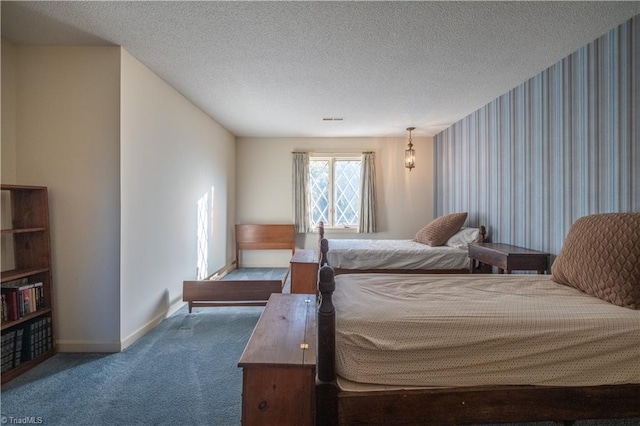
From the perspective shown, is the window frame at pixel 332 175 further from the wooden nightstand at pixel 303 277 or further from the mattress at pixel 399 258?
the wooden nightstand at pixel 303 277

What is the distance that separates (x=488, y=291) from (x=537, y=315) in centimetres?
42

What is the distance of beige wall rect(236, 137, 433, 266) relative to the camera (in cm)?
519

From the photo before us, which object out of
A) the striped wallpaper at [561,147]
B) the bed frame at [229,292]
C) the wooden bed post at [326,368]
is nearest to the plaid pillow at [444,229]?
the striped wallpaper at [561,147]

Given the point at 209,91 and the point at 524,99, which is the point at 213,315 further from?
the point at 524,99

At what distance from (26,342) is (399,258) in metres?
3.10

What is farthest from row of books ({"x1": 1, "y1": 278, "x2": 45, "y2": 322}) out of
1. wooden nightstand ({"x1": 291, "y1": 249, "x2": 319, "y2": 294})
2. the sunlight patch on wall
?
wooden nightstand ({"x1": 291, "y1": 249, "x2": 319, "y2": 294})

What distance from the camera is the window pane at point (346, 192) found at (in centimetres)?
524

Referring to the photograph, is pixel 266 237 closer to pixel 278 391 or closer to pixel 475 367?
pixel 278 391

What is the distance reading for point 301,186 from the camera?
5145 millimetres

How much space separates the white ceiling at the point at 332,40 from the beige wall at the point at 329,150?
190cm

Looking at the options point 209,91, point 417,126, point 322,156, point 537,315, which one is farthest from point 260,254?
point 537,315

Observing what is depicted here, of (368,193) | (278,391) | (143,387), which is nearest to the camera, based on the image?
(278,391)

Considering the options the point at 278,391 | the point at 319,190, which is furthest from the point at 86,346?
the point at 319,190

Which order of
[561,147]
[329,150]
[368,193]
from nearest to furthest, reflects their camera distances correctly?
[561,147], [368,193], [329,150]
